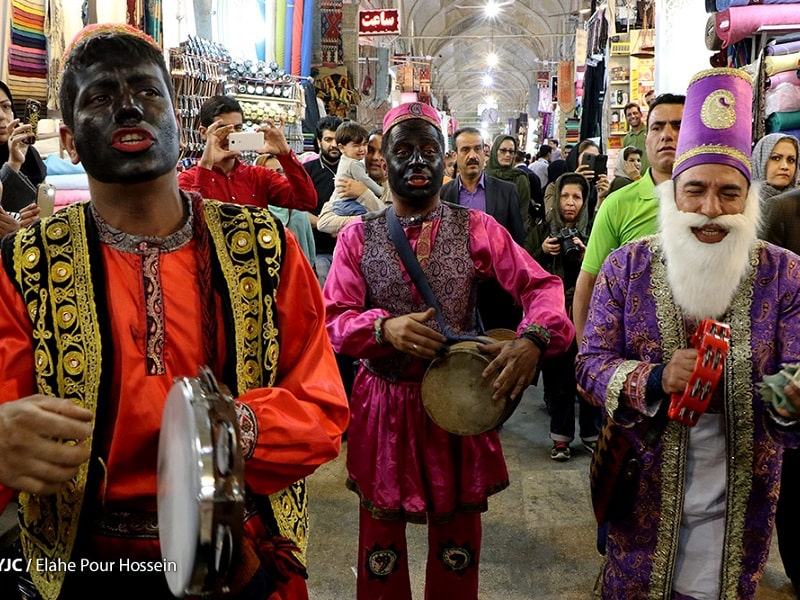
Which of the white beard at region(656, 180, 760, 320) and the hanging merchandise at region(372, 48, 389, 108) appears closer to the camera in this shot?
the white beard at region(656, 180, 760, 320)

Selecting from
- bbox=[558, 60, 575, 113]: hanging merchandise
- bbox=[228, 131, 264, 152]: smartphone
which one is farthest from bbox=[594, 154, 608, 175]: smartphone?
bbox=[558, 60, 575, 113]: hanging merchandise

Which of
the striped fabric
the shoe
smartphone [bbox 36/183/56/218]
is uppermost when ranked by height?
the striped fabric

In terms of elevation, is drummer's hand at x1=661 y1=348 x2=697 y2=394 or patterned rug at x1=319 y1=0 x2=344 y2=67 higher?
patterned rug at x1=319 y1=0 x2=344 y2=67

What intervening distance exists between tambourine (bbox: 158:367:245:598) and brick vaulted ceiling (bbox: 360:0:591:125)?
22.2 metres

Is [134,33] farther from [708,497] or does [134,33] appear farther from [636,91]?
[636,91]

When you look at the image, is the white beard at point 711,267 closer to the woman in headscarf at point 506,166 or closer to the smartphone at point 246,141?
the smartphone at point 246,141

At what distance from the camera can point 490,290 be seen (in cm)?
497

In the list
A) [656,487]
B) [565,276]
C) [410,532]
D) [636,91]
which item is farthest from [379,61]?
[656,487]

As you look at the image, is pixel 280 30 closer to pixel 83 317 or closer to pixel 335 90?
pixel 335 90

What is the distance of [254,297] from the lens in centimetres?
159

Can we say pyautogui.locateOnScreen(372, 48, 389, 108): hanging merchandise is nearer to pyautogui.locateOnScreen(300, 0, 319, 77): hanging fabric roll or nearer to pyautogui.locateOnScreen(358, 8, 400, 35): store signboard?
pyautogui.locateOnScreen(358, 8, 400, 35): store signboard

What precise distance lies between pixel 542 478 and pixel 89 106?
3.93 meters

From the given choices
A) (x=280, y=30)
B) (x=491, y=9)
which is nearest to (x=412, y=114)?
(x=280, y=30)

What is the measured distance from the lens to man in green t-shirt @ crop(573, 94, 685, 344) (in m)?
3.20
